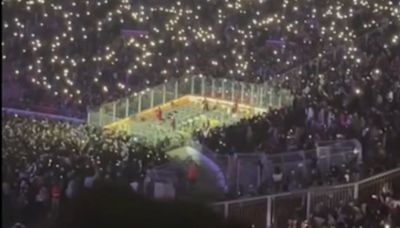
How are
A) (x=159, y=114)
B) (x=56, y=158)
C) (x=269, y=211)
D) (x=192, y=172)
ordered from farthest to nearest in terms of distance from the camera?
(x=159, y=114)
(x=192, y=172)
(x=56, y=158)
(x=269, y=211)

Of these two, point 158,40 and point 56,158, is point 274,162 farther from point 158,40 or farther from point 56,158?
point 158,40

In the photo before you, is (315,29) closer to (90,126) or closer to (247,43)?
(247,43)

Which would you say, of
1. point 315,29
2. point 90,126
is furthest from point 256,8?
point 90,126

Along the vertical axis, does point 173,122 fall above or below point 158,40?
below

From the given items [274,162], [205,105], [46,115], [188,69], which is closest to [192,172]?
[274,162]

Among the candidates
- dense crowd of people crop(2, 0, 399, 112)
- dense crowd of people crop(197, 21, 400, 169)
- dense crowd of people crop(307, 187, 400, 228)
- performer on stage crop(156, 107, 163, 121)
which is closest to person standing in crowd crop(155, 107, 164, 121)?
performer on stage crop(156, 107, 163, 121)

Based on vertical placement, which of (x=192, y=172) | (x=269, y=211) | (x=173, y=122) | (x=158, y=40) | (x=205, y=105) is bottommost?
(x=269, y=211)

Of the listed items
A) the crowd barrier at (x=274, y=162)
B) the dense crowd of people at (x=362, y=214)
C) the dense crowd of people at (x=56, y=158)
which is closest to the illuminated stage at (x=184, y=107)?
the dense crowd of people at (x=56, y=158)

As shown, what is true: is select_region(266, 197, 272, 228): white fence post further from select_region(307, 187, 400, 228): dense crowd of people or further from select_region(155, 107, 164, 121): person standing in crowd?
select_region(155, 107, 164, 121): person standing in crowd

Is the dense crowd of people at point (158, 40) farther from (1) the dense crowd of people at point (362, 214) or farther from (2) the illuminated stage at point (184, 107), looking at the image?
(1) the dense crowd of people at point (362, 214)
